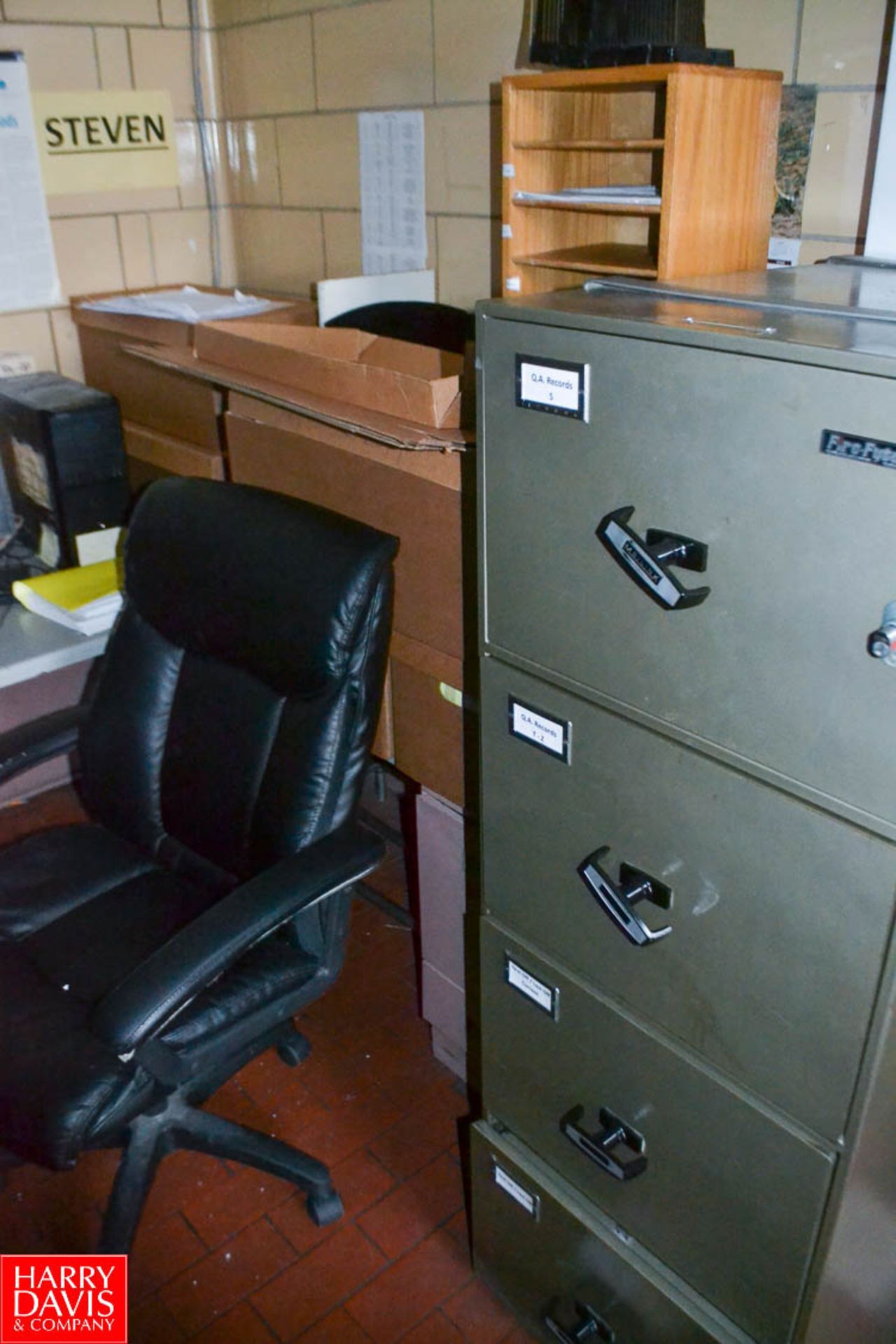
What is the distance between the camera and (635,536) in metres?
0.96

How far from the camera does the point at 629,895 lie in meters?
1.13

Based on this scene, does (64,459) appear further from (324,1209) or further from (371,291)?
(324,1209)

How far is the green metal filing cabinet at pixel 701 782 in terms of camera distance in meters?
0.86

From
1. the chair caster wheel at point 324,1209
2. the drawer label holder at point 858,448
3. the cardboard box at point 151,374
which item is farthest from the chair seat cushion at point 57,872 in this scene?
the drawer label holder at point 858,448

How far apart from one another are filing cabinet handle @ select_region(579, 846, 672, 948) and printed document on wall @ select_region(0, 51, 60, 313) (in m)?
2.04

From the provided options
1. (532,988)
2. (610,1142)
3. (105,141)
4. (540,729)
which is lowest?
(610,1142)

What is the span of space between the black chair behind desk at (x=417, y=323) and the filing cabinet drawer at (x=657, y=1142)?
107cm

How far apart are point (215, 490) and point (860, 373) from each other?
113cm

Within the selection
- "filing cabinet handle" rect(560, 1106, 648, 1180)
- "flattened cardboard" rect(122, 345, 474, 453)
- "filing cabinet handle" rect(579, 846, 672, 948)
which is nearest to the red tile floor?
"filing cabinet handle" rect(560, 1106, 648, 1180)

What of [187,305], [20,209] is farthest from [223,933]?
[20,209]

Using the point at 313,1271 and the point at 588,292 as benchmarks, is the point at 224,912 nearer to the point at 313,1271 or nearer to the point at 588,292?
the point at 313,1271

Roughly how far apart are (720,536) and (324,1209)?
1.40 metres

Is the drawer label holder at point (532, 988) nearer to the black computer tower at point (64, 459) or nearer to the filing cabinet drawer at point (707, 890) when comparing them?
the filing cabinet drawer at point (707, 890)

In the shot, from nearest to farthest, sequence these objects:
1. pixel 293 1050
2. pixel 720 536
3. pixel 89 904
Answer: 1. pixel 720 536
2. pixel 89 904
3. pixel 293 1050
